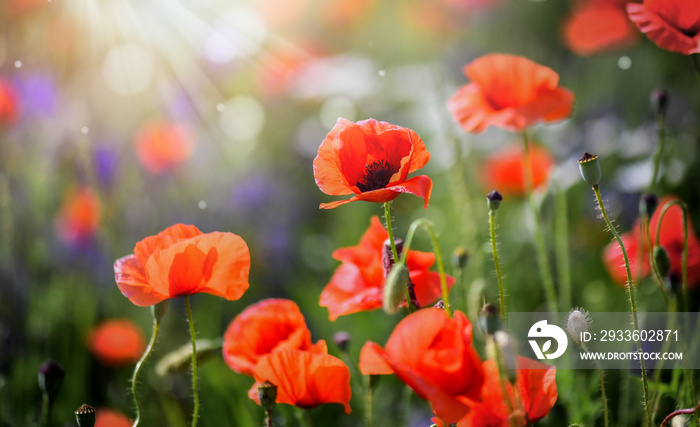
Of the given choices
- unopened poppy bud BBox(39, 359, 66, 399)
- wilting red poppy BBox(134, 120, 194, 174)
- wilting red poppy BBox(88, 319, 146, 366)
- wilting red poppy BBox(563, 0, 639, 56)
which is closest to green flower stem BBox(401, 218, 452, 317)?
unopened poppy bud BBox(39, 359, 66, 399)

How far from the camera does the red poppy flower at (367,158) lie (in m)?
0.61

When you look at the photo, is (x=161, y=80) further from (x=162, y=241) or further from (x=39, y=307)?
(x=162, y=241)

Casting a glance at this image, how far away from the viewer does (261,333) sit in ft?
2.38

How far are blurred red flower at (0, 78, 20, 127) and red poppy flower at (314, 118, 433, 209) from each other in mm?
1407

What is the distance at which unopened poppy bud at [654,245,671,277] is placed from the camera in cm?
70

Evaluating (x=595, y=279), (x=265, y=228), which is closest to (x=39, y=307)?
(x=265, y=228)

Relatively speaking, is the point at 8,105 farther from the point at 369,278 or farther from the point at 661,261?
the point at 661,261

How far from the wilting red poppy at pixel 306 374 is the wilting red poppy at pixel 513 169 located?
1084mm

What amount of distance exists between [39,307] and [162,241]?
1.04 meters

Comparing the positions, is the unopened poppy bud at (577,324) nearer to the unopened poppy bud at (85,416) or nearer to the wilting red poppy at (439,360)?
the wilting red poppy at (439,360)

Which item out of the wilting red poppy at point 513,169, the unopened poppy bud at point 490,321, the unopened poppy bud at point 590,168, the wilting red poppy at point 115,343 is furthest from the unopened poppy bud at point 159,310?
the wilting red poppy at point 513,169

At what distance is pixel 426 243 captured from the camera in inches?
70.4

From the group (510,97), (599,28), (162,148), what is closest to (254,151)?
(162,148)

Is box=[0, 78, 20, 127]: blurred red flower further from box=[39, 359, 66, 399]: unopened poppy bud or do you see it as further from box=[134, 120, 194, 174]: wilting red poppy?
box=[39, 359, 66, 399]: unopened poppy bud
